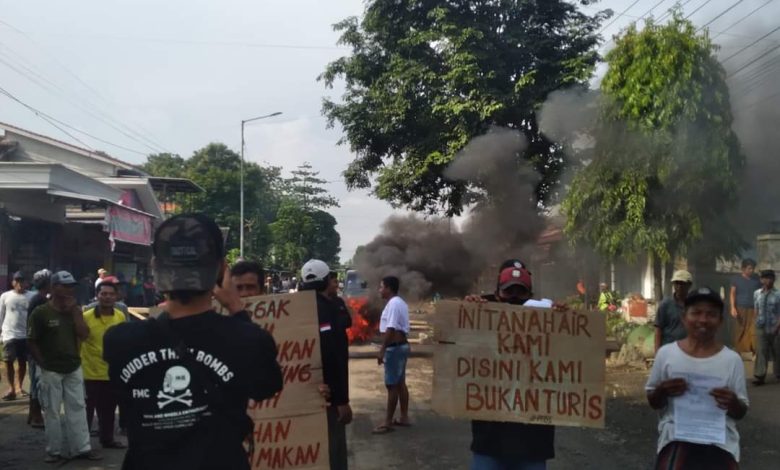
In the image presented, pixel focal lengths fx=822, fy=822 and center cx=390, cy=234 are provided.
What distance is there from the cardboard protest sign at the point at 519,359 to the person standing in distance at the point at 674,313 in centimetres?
320

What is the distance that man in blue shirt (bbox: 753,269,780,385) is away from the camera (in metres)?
11.4

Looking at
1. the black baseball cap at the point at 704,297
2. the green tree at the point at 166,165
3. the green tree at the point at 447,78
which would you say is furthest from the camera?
the green tree at the point at 166,165

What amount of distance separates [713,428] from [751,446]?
489 cm

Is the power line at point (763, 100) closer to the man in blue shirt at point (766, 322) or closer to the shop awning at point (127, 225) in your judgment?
the man in blue shirt at point (766, 322)

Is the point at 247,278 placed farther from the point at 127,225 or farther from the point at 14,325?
the point at 127,225

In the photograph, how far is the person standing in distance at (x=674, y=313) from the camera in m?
7.41

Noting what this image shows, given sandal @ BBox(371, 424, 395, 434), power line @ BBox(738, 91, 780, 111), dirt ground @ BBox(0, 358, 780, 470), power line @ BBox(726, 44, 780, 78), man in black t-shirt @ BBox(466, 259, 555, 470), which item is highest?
power line @ BBox(726, 44, 780, 78)

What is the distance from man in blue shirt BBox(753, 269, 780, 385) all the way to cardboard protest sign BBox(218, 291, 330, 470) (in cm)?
864

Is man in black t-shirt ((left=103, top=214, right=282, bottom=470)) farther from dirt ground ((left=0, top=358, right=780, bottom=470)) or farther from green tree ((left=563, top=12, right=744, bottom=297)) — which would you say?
green tree ((left=563, top=12, right=744, bottom=297))

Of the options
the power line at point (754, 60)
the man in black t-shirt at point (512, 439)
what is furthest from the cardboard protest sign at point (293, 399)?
the power line at point (754, 60)

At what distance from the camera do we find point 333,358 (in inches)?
197

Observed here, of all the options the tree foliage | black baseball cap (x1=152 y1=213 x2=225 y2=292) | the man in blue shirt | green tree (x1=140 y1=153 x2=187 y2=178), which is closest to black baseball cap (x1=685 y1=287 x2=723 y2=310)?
black baseball cap (x1=152 y1=213 x2=225 y2=292)

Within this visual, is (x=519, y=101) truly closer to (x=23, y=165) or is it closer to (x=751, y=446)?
(x=23, y=165)

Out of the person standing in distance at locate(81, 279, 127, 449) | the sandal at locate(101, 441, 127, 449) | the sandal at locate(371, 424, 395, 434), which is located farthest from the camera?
the sandal at locate(371, 424, 395, 434)
